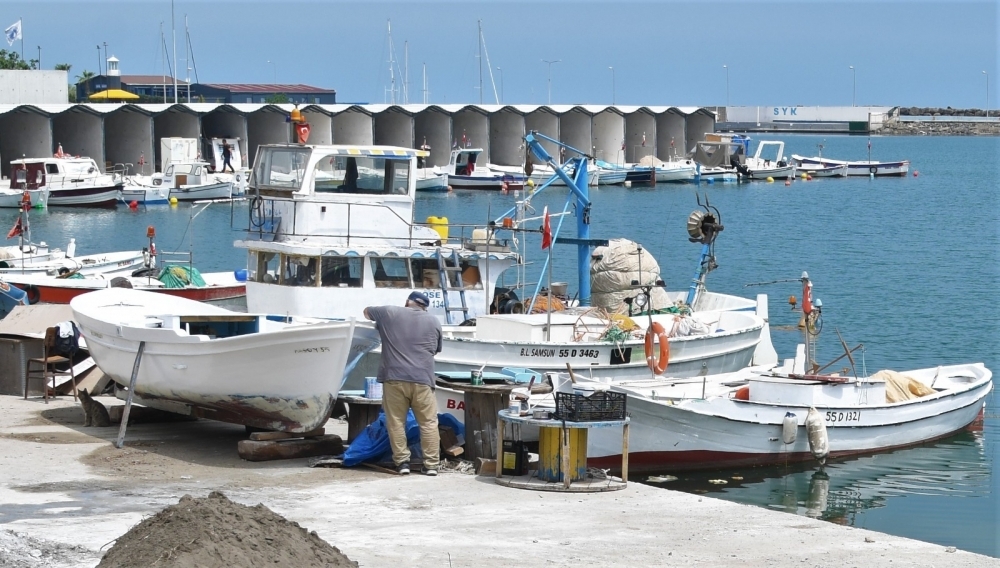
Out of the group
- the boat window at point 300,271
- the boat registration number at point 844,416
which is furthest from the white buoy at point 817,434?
the boat window at point 300,271

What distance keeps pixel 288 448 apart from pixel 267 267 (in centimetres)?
701

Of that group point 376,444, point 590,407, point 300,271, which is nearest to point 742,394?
point 590,407

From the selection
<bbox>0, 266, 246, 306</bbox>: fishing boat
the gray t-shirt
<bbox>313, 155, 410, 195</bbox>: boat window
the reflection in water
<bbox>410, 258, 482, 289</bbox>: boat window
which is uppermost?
<bbox>313, 155, 410, 195</bbox>: boat window

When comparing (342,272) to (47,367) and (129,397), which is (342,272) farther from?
(129,397)

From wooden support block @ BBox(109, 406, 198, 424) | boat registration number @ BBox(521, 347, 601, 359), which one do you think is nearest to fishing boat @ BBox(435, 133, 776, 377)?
boat registration number @ BBox(521, 347, 601, 359)

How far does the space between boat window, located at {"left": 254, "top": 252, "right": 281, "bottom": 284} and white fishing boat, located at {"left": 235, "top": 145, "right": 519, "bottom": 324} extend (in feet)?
0.05

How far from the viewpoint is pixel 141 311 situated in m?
15.4

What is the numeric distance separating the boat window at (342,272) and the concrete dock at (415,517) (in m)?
5.85

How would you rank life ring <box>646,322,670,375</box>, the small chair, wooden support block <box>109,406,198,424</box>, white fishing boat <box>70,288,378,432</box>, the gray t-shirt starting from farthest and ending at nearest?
1. life ring <box>646,322,670,375</box>
2. the small chair
3. wooden support block <box>109,406,198,424</box>
4. white fishing boat <box>70,288,378,432</box>
5. the gray t-shirt

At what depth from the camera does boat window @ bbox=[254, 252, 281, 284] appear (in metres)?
19.1

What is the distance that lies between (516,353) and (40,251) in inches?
721

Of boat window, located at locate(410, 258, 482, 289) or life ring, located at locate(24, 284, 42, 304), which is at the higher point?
boat window, located at locate(410, 258, 482, 289)

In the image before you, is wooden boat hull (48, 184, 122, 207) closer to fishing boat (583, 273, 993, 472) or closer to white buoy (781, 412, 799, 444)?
fishing boat (583, 273, 993, 472)

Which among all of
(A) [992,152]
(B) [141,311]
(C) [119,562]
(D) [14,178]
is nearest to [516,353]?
(B) [141,311]
